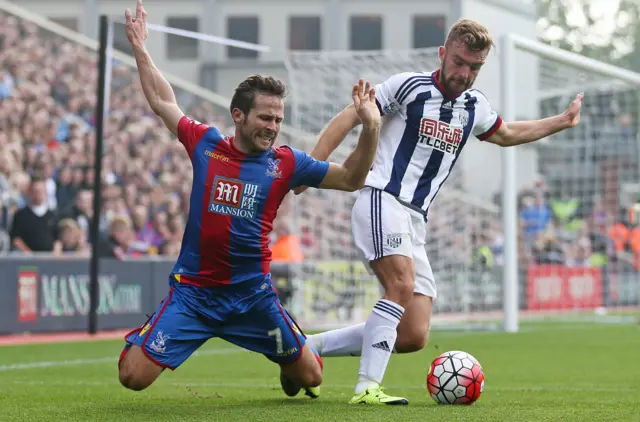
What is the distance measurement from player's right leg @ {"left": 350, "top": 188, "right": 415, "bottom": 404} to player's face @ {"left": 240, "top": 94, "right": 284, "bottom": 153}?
1.04 m

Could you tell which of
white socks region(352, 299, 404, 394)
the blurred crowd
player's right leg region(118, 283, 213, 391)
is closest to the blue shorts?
player's right leg region(118, 283, 213, 391)

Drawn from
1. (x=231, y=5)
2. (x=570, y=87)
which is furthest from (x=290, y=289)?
(x=231, y=5)

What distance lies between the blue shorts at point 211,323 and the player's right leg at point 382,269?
50 centimetres

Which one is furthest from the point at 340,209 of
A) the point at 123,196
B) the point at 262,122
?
the point at 262,122

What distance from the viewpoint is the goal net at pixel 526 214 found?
17.0 m

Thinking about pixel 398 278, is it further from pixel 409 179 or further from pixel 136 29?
pixel 136 29

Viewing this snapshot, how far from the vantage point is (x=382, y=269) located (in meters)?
7.21

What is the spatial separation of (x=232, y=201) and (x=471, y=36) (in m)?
1.76

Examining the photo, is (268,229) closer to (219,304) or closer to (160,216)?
(219,304)

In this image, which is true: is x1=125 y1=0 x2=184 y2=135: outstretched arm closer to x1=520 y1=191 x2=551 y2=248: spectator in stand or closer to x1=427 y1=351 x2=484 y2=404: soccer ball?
x1=427 y1=351 x2=484 y2=404: soccer ball

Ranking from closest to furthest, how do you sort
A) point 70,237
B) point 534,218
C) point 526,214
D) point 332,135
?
point 332,135 < point 70,237 < point 534,218 < point 526,214

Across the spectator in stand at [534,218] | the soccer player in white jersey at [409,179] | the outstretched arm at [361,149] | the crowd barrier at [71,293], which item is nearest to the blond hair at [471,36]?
the soccer player in white jersey at [409,179]

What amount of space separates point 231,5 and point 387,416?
3367 cm

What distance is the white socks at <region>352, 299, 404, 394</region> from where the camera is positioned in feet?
22.8
